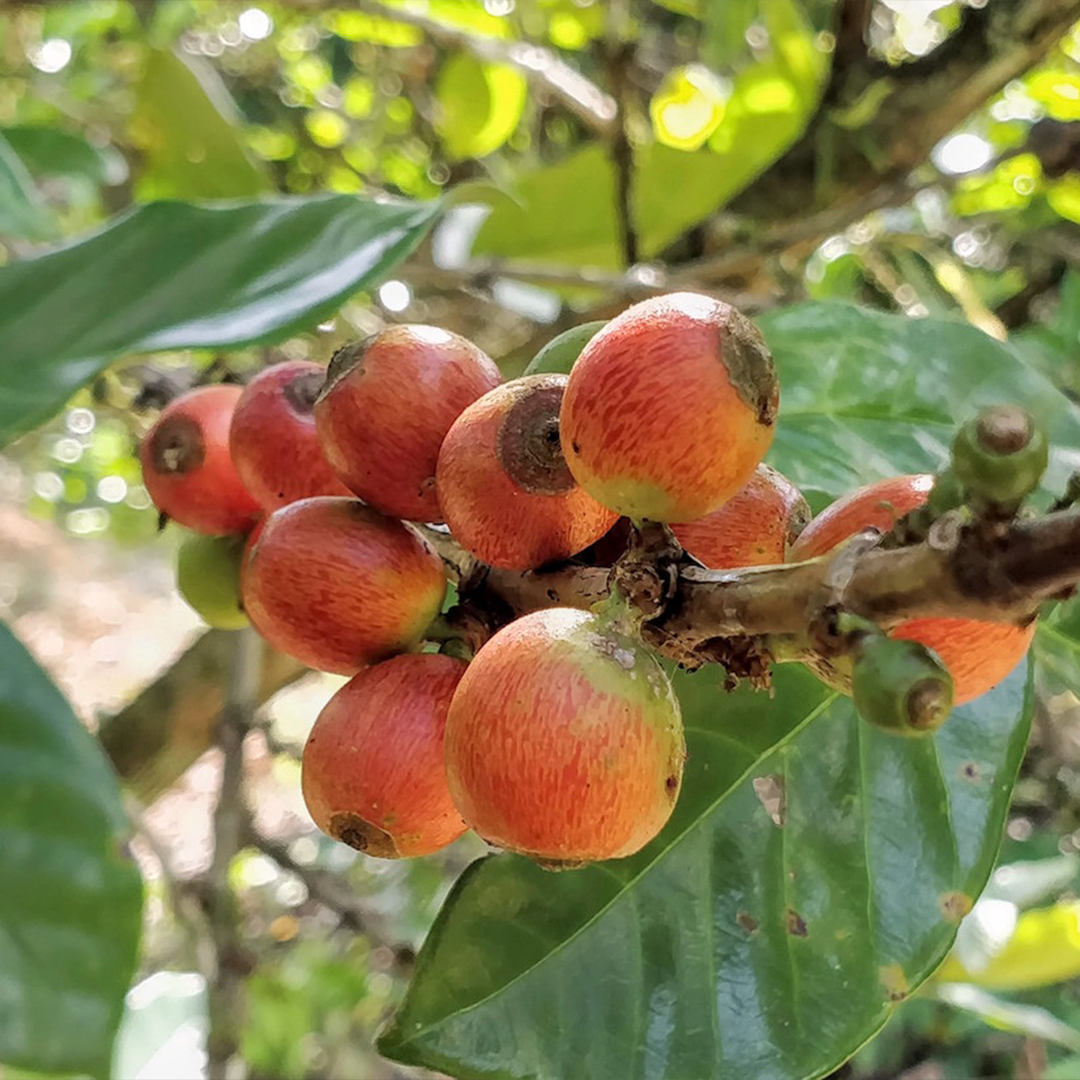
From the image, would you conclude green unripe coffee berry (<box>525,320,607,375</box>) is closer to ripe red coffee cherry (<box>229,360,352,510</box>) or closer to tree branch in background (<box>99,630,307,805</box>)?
ripe red coffee cherry (<box>229,360,352,510</box>)

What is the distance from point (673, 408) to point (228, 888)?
2.99 ft

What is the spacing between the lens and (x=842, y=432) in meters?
0.73

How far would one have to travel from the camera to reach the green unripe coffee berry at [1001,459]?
258 millimetres

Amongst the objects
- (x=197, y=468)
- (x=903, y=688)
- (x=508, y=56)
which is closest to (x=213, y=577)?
(x=197, y=468)

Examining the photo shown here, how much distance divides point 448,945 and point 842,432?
0.42m

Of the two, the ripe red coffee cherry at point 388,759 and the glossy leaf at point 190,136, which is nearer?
the ripe red coffee cherry at point 388,759

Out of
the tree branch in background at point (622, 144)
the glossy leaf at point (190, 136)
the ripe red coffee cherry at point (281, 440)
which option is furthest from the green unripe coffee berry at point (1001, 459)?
the glossy leaf at point (190, 136)

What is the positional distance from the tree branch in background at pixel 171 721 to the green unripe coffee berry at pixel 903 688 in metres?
1.27

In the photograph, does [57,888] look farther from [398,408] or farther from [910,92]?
[910,92]

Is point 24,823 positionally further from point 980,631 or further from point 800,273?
point 800,273

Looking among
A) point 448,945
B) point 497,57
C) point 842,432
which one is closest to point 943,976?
point 842,432

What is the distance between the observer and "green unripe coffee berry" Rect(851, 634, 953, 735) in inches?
10.7

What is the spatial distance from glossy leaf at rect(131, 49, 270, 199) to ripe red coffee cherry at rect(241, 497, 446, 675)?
0.99 m

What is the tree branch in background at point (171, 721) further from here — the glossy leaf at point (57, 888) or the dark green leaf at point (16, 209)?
the glossy leaf at point (57, 888)
